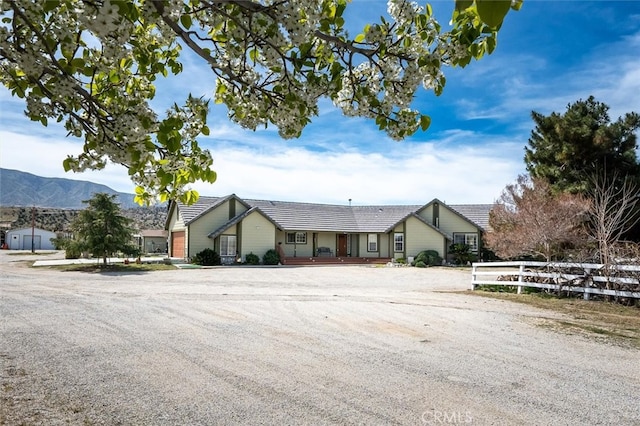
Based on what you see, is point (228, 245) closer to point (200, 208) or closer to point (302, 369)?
point (200, 208)

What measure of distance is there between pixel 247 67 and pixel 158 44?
1.18 meters

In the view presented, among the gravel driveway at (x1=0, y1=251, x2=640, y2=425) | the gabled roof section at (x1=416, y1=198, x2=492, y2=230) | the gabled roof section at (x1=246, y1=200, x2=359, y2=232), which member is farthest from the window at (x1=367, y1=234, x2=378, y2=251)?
the gravel driveway at (x1=0, y1=251, x2=640, y2=425)

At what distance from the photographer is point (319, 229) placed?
134 ft

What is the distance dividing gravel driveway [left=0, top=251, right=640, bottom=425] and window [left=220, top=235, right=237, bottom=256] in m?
23.8

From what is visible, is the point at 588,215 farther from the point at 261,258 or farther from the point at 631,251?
the point at 261,258

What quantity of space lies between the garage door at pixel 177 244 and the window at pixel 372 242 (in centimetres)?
1720

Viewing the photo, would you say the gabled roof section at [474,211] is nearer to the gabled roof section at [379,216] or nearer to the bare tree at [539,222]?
the gabled roof section at [379,216]

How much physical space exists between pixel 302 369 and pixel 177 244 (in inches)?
1366

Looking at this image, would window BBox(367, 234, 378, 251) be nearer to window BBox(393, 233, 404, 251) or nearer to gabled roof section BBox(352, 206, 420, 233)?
gabled roof section BBox(352, 206, 420, 233)

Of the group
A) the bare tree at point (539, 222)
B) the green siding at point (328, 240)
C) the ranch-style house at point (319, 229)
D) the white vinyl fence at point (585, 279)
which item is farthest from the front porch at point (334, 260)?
the white vinyl fence at point (585, 279)

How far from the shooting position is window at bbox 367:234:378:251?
4325 cm

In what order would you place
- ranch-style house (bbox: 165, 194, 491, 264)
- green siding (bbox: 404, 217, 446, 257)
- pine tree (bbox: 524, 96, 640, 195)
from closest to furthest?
pine tree (bbox: 524, 96, 640, 195) → ranch-style house (bbox: 165, 194, 491, 264) → green siding (bbox: 404, 217, 446, 257)

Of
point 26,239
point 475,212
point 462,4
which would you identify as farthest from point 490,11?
point 26,239

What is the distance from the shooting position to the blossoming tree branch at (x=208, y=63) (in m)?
3.47
